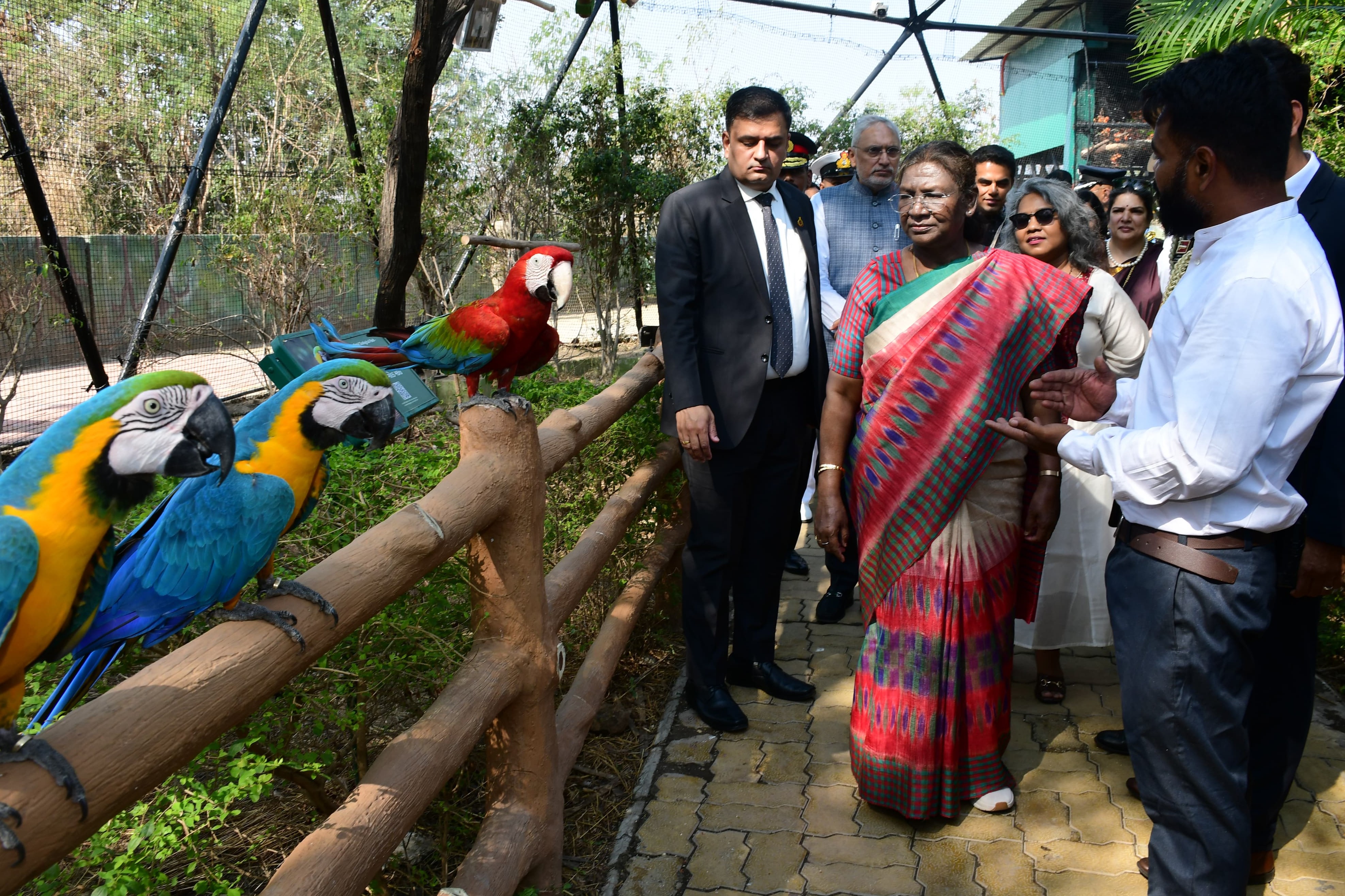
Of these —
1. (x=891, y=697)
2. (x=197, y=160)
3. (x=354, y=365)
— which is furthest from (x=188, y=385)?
(x=197, y=160)

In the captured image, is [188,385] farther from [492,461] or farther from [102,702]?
[492,461]

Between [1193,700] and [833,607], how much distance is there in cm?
231

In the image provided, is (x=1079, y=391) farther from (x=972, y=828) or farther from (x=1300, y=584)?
(x=972, y=828)

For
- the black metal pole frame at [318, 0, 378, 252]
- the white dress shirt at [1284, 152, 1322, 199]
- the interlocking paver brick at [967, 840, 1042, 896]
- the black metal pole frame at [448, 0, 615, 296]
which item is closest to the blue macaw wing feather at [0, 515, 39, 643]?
the interlocking paver brick at [967, 840, 1042, 896]

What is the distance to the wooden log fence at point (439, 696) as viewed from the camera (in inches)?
38.3

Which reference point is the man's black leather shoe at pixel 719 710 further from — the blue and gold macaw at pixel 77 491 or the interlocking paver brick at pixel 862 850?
the blue and gold macaw at pixel 77 491

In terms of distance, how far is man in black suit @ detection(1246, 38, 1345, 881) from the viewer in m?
1.94

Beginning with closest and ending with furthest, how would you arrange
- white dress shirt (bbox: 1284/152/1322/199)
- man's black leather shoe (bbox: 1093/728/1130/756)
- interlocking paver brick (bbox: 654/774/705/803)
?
white dress shirt (bbox: 1284/152/1322/199) < interlocking paver brick (bbox: 654/774/705/803) < man's black leather shoe (bbox: 1093/728/1130/756)

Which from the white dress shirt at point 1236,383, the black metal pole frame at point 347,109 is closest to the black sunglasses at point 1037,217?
the white dress shirt at point 1236,383

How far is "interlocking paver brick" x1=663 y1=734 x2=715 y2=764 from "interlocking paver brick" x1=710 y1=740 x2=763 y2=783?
0.11 ft

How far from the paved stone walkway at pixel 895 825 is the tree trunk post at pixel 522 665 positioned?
0.46 metres

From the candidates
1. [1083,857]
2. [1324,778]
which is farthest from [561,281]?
[1324,778]

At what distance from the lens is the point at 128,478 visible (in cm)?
116

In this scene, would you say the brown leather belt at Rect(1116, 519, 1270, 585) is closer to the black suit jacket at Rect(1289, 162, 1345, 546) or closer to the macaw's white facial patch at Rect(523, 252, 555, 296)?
the black suit jacket at Rect(1289, 162, 1345, 546)
